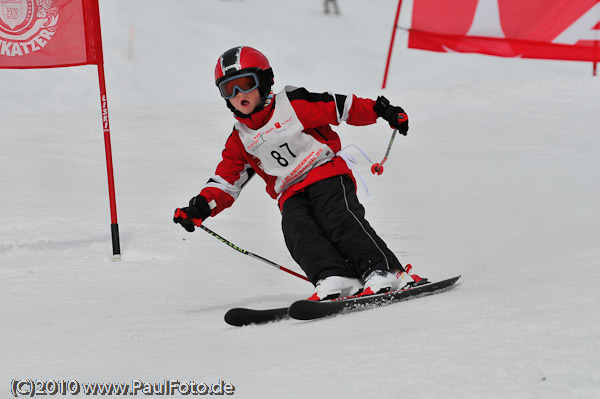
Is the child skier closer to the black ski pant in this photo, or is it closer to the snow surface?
the black ski pant

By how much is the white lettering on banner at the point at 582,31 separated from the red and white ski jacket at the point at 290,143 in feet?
20.4

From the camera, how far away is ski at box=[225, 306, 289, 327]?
2.92m

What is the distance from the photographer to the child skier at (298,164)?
3355mm

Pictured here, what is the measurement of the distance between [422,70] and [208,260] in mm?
16380

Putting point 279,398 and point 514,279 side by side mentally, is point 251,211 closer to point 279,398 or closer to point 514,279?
point 514,279

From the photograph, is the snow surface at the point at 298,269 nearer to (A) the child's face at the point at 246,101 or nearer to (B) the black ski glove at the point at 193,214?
(B) the black ski glove at the point at 193,214

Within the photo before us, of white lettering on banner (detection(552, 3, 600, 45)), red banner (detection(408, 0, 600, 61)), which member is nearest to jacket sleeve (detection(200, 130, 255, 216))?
red banner (detection(408, 0, 600, 61))

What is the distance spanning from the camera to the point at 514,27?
9250mm

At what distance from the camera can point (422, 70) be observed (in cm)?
2023

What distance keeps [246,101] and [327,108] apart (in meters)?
0.39

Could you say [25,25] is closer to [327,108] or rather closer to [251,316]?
[327,108]

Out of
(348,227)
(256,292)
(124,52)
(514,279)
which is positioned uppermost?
(124,52)

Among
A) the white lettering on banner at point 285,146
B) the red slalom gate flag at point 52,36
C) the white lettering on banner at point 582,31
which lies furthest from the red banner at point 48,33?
the white lettering on banner at point 582,31

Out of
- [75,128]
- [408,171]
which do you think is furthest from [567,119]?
[75,128]
